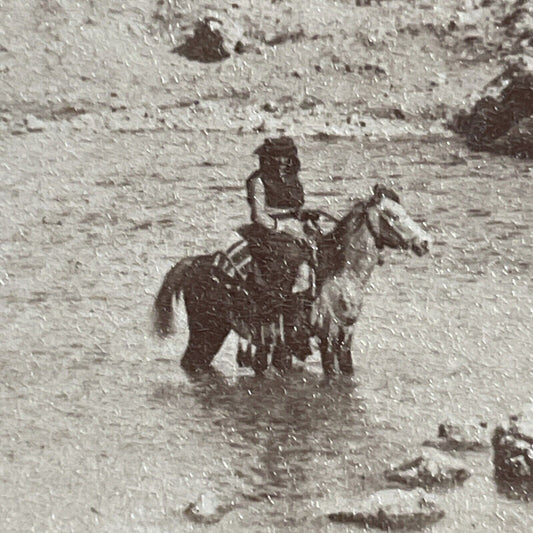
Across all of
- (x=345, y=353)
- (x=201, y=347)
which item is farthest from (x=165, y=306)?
(x=345, y=353)

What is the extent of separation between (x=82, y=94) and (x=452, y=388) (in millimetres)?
922

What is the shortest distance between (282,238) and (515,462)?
0.62 m

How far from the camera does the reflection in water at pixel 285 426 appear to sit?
6.57ft

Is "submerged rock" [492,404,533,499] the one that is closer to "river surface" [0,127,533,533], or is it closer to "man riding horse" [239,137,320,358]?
"river surface" [0,127,533,533]

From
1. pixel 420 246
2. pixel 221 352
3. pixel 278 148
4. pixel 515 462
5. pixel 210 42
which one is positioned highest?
pixel 210 42

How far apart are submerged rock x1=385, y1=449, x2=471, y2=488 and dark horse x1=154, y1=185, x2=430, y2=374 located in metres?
0.22

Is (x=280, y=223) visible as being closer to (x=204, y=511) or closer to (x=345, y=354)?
(x=345, y=354)

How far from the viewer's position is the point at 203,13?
2076mm

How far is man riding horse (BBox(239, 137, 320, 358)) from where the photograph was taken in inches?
81.0

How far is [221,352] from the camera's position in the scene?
205 centimetres

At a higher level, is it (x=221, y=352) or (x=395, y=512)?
(x=221, y=352)

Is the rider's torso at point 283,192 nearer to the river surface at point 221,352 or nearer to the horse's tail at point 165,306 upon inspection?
the river surface at point 221,352

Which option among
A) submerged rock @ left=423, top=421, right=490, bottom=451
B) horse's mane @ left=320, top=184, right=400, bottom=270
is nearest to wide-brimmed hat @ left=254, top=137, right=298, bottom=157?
horse's mane @ left=320, top=184, right=400, bottom=270

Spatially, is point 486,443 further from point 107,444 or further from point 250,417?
point 107,444
